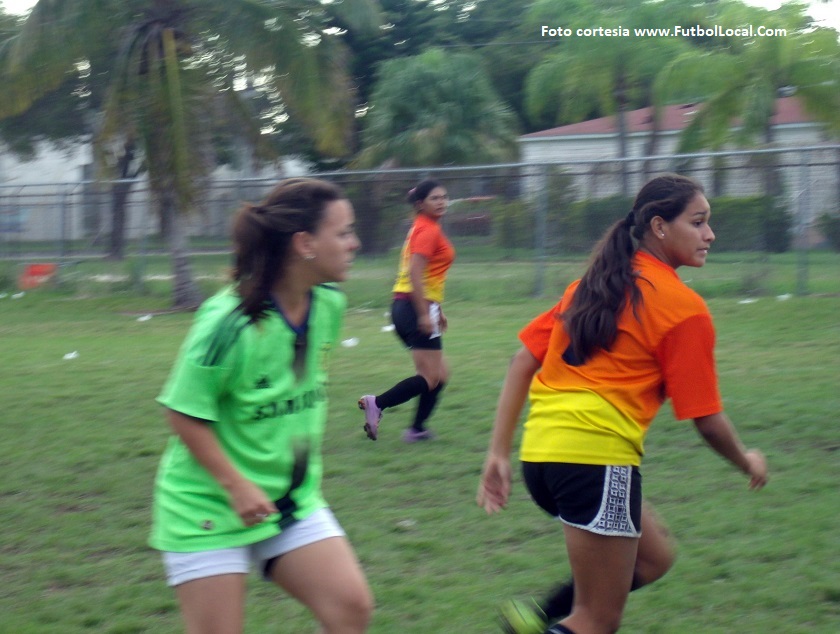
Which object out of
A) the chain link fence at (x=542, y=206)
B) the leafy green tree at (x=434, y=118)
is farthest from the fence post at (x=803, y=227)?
the leafy green tree at (x=434, y=118)

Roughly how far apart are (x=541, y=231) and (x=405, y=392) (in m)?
9.57

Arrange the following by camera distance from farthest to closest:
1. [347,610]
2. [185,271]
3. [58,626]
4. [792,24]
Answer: [792,24] → [185,271] → [58,626] → [347,610]

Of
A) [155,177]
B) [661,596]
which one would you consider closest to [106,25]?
[155,177]

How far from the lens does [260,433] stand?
296 centimetres

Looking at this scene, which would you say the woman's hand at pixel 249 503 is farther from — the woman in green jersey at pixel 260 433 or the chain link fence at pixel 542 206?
the chain link fence at pixel 542 206

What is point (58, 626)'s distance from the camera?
446 cm

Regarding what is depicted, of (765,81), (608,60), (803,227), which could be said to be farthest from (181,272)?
(608,60)

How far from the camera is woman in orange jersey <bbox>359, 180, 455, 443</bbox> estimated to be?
7270 millimetres

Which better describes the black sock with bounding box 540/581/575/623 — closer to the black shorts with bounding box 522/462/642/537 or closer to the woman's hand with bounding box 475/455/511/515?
the woman's hand with bounding box 475/455/511/515

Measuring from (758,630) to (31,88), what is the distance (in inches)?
570

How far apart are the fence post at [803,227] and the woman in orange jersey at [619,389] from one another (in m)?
12.6

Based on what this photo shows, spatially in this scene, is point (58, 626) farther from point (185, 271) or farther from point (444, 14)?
point (444, 14)

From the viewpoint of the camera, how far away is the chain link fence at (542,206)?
1516cm

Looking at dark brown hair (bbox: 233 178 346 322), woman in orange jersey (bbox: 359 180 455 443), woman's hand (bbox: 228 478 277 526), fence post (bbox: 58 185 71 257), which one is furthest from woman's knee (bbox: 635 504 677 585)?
fence post (bbox: 58 185 71 257)
